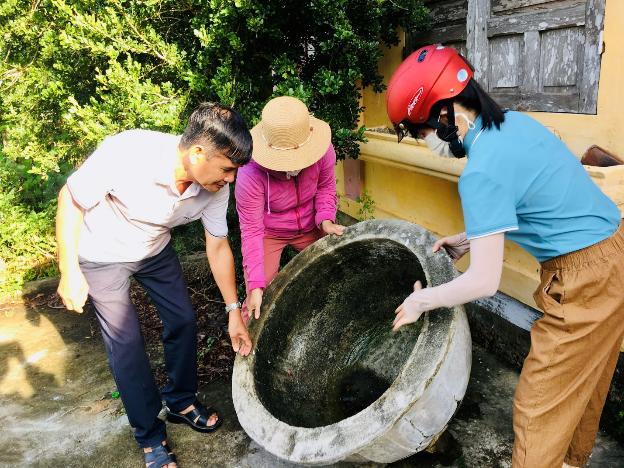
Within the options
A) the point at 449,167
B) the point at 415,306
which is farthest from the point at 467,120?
the point at 449,167

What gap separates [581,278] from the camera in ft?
5.89

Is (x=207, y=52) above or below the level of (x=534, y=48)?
above

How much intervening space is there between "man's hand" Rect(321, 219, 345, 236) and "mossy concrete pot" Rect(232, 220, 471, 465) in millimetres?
46

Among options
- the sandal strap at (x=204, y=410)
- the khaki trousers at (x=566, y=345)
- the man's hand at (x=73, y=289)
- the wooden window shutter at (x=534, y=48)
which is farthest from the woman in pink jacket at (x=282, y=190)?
the khaki trousers at (x=566, y=345)

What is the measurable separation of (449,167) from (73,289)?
2076 millimetres

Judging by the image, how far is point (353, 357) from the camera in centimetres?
316

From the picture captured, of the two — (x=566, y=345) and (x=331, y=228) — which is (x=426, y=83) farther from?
(x=331, y=228)

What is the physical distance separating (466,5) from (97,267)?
2667 millimetres

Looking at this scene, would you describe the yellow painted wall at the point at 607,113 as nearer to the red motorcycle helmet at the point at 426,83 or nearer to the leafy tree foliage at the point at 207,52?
the red motorcycle helmet at the point at 426,83

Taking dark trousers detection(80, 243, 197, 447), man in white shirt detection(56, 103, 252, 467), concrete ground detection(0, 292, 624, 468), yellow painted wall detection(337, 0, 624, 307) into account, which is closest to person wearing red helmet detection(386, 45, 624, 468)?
yellow painted wall detection(337, 0, 624, 307)

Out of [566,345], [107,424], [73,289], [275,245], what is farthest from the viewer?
[275,245]

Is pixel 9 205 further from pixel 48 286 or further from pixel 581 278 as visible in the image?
pixel 581 278

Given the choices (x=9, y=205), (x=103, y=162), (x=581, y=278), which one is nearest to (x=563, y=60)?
(x=581, y=278)

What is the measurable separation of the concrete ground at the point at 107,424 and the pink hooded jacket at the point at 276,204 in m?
0.89
